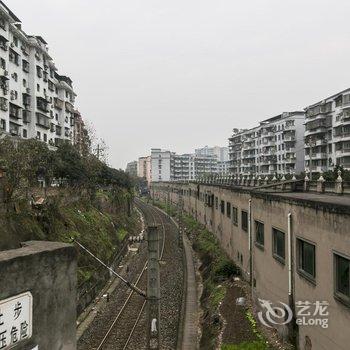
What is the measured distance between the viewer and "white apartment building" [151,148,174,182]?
164750 mm

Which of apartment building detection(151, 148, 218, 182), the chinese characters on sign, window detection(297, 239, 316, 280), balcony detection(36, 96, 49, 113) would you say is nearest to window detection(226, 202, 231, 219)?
window detection(297, 239, 316, 280)

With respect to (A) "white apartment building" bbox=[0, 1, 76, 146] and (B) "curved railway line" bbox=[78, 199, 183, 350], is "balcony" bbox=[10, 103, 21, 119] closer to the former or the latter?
(A) "white apartment building" bbox=[0, 1, 76, 146]

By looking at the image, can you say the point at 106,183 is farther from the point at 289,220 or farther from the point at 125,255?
the point at 289,220

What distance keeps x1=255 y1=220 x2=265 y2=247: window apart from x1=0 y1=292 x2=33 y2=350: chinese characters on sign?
13193 mm

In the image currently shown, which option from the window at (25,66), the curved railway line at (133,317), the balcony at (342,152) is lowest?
the curved railway line at (133,317)

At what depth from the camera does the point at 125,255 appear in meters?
38.4

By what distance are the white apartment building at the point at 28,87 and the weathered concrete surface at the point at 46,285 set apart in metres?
31.1

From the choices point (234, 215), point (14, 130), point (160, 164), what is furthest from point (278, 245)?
point (160, 164)

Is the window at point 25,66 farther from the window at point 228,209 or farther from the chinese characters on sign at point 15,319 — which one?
the chinese characters on sign at point 15,319

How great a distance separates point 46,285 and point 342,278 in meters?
7.51

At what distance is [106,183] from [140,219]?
13881 millimetres

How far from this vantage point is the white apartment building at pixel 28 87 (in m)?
43.8

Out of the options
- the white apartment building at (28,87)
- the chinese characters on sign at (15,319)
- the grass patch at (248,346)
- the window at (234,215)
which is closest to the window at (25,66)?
the white apartment building at (28,87)

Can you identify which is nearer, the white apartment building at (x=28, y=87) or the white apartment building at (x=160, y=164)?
the white apartment building at (x=28, y=87)
